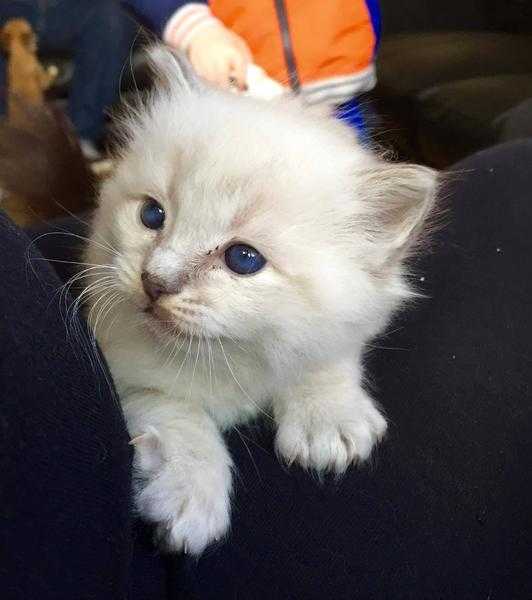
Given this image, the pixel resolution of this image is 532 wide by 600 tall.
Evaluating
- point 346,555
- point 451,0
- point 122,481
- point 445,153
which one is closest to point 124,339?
point 122,481

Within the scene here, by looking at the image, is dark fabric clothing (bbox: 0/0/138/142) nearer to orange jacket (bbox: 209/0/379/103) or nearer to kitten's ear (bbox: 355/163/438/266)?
orange jacket (bbox: 209/0/379/103)

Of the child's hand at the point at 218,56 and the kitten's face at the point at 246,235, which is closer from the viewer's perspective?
the kitten's face at the point at 246,235

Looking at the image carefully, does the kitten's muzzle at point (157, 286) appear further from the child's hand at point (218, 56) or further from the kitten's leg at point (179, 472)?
the child's hand at point (218, 56)

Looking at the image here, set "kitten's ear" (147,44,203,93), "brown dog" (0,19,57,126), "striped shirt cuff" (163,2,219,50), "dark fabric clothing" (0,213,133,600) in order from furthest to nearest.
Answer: "brown dog" (0,19,57,126) → "striped shirt cuff" (163,2,219,50) → "kitten's ear" (147,44,203,93) → "dark fabric clothing" (0,213,133,600)

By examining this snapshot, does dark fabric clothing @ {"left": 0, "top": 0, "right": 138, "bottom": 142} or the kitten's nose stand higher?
the kitten's nose

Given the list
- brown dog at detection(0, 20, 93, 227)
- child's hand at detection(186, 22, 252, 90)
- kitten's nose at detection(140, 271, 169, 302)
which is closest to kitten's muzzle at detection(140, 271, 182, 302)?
kitten's nose at detection(140, 271, 169, 302)

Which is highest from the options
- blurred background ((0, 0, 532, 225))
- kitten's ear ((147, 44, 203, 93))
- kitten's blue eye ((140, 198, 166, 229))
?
kitten's ear ((147, 44, 203, 93))

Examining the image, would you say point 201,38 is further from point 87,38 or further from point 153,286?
point 87,38

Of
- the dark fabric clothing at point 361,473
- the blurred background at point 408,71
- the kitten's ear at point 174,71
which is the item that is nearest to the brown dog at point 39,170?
the dark fabric clothing at point 361,473
